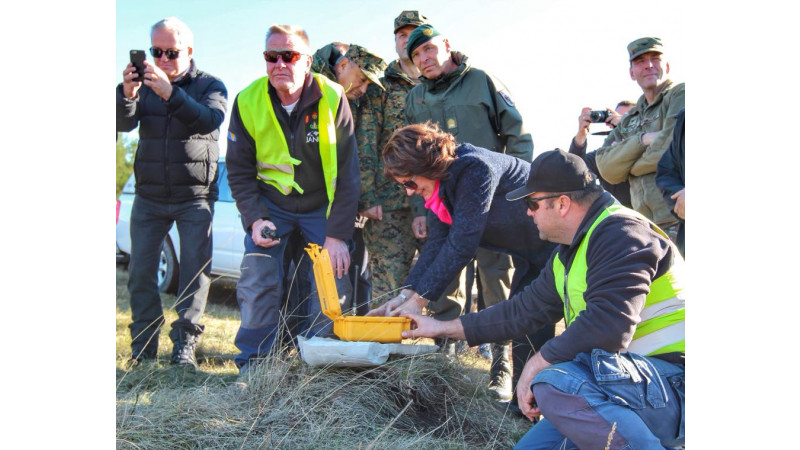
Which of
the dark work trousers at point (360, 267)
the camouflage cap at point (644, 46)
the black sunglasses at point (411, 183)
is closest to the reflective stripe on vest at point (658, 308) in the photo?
the black sunglasses at point (411, 183)

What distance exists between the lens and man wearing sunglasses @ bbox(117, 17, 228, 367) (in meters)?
4.31

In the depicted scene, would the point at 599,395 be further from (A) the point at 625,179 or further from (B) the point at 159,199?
(B) the point at 159,199

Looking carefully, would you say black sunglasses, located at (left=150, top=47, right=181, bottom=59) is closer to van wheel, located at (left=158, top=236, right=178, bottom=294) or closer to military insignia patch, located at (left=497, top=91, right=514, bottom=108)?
military insignia patch, located at (left=497, top=91, right=514, bottom=108)

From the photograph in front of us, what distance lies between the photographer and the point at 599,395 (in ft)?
7.27

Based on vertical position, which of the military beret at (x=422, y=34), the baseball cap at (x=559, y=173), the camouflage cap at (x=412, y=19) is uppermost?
the camouflage cap at (x=412, y=19)

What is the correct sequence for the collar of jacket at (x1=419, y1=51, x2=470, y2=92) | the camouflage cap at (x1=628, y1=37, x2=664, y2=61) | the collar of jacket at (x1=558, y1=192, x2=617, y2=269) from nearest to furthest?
the collar of jacket at (x1=558, y1=192, x2=617, y2=269) → the camouflage cap at (x1=628, y1=37, x2=664, y2=61) → the collar of jacket at (x1=419, y1=51, x2=470, y2=92)

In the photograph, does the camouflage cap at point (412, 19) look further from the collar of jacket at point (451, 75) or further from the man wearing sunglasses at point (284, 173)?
the man wearing sunglasses at point (284, 173)

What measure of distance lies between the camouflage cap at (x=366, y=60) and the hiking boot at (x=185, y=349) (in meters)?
2.07

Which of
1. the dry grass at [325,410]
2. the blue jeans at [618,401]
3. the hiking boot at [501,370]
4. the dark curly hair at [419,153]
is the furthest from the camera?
the hiking boot at [501,370]

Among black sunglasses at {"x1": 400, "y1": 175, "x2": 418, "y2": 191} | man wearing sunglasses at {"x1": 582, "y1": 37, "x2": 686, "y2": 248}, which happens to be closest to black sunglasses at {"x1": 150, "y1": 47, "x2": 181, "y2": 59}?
black sunglasses at {"x1": 400, "y1": 175, "x2": 418, "y2": 191}

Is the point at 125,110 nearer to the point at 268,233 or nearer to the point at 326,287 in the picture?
the point at 268,233

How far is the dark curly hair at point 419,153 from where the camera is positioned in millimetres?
3275

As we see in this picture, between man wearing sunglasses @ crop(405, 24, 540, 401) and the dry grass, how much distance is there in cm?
68
